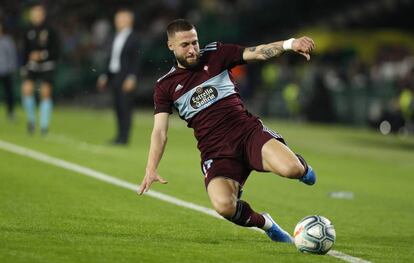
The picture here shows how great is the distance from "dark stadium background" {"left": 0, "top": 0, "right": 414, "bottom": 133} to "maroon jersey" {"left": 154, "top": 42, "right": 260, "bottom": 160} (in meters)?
18.7

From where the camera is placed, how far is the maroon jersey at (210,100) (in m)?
9.51

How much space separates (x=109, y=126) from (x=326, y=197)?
12475 mm

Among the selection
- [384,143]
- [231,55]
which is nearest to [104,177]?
[231,55]

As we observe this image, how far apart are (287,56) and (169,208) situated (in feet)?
77.8

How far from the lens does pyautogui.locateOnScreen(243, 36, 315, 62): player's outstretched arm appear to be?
866 cm

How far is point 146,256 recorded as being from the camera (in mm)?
8164

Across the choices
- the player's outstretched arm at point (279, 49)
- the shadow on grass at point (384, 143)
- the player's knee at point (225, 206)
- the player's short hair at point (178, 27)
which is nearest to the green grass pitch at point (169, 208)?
the player's knee at point (225, 206)

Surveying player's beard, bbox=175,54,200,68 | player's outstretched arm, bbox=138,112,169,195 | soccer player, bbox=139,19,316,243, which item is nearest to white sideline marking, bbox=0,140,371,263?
soccer player, bbox=139,19,316,243

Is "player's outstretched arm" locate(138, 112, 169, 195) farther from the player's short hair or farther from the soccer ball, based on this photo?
the soccer ball

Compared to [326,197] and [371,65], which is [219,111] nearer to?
[326,197]

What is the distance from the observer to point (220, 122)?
31.2 feet

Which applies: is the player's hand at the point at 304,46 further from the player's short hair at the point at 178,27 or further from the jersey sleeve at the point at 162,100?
the jersey sleeve at the point at 162,100

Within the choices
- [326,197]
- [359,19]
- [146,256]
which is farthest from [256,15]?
[146,256]

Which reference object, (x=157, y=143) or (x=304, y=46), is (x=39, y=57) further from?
(x=304, y=46)
